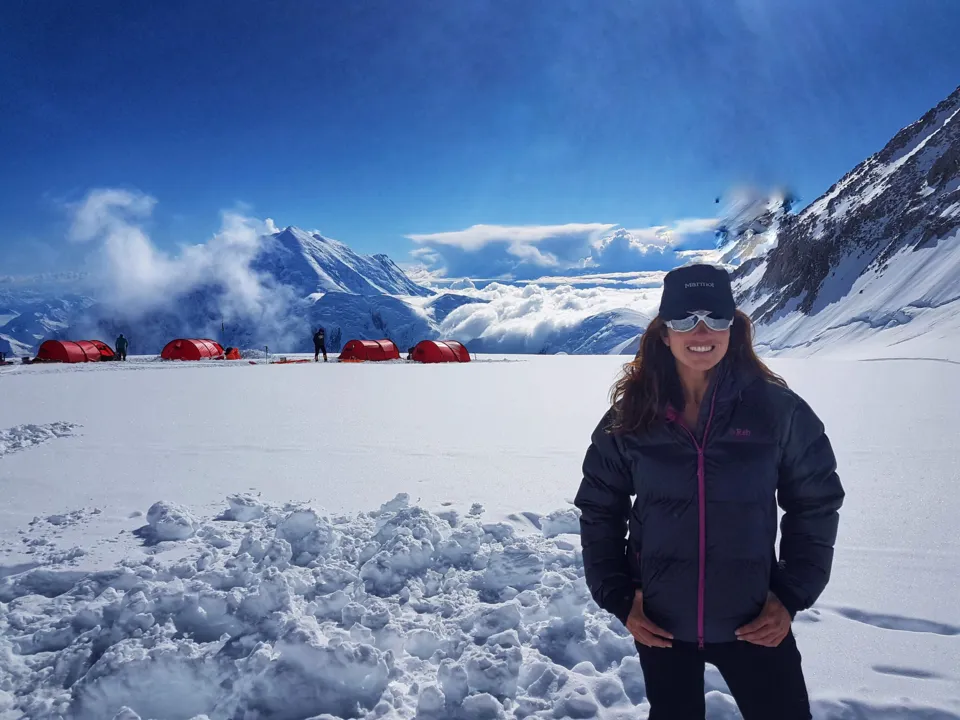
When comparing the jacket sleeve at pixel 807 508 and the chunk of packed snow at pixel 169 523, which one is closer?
the jacket sleeve at pixel 807 508

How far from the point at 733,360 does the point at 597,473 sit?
2.33 ft

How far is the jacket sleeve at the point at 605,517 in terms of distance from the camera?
241cm

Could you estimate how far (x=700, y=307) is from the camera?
240 cm

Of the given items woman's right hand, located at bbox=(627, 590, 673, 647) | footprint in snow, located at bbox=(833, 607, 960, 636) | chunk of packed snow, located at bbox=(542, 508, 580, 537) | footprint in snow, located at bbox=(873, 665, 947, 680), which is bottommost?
footprint in snow, located at bbox=(873, 665, 947, 680)

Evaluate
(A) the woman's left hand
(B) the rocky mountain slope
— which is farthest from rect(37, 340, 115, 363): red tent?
(B) the rocky mountain slope

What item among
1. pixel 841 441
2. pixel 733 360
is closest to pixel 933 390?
pixel 841 441

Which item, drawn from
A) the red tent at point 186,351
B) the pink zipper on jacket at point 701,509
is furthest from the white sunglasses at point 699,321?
the red tent at point 186,351

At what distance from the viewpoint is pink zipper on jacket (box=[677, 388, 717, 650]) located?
88.6 inches

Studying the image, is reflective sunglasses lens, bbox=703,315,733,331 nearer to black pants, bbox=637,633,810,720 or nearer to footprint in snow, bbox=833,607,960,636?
black pants, bbox=637,633,810,720

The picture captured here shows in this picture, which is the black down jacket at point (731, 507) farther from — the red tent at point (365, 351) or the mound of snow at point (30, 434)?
the red tent at point (365, 351)

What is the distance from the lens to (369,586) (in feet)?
14.7

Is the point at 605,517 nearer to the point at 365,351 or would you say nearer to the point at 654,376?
the point at 654,376

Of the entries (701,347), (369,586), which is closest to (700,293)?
(701,347)

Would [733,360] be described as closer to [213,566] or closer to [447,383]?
[213,566]
